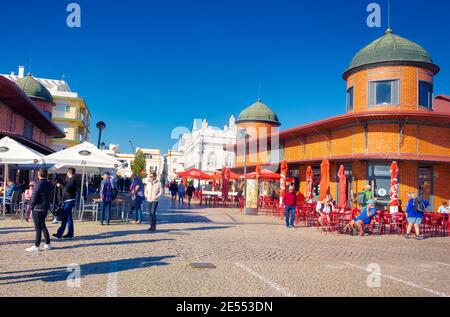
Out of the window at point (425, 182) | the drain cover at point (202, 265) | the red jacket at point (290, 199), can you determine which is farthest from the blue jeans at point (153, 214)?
the window at point (425, 182)

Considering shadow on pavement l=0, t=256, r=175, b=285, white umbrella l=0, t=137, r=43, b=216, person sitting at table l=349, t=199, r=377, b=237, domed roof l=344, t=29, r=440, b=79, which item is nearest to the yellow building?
domed roof l=344, t=29, r=440, b=79

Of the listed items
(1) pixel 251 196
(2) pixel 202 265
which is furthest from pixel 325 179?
(2) pixel 202 265

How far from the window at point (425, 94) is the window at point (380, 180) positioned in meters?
4.68

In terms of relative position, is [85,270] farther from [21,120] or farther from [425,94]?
[425,94]

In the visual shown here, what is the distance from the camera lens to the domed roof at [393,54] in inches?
898

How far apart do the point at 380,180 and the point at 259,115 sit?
23276mm

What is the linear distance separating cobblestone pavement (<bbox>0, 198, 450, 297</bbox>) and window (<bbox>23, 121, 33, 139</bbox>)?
15.9 m

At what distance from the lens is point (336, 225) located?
51.3 feet

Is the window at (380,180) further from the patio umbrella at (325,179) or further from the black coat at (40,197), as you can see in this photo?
the black coat at (40,197)

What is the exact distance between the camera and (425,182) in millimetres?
21422

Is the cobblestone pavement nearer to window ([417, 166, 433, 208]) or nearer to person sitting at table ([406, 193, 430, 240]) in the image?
person sitting at table ([406, 193, 430, 240])

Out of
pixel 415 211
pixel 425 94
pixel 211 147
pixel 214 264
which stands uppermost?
pixel 211 147
